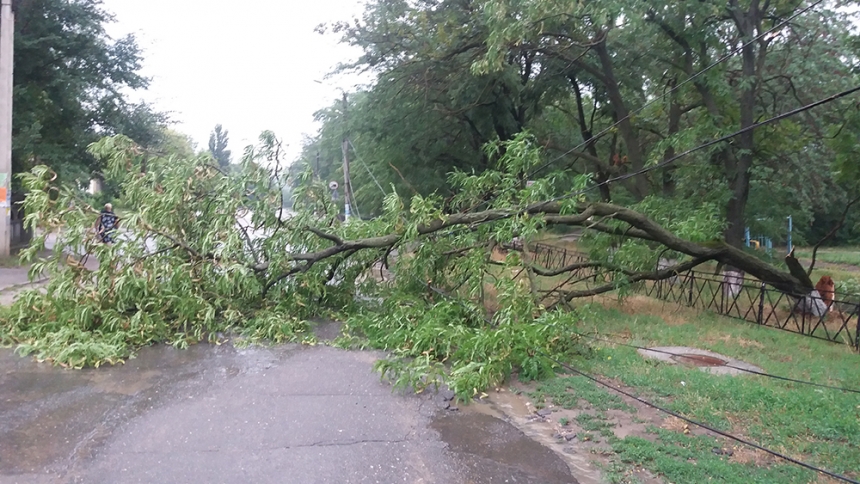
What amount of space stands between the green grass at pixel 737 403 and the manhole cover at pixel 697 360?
16.5 inches

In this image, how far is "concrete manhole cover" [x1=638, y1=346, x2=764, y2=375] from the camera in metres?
7.82

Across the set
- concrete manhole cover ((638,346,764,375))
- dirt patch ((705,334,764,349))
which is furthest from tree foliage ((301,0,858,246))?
concrete manhole cover ((638,346,764,375))

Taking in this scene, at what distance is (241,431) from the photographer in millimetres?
5344

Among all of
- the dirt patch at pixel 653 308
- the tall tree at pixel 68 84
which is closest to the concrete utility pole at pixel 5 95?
the tall tree at pixel 68 84

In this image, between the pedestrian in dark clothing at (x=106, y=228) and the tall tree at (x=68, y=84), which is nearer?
the pedestrian in dark clothing at (x=106, y=228)

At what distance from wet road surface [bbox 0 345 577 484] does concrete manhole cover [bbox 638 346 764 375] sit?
10.8ft

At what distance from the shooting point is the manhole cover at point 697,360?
8.15 m

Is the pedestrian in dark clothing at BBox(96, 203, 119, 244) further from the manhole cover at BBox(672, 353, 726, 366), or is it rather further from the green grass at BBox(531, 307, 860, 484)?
the manhole cover at BBox(672, 353, 726, 366)

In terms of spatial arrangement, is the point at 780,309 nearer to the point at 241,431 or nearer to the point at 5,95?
the point at 241,431

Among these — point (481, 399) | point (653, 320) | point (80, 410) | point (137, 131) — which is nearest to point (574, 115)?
point (653, 320)

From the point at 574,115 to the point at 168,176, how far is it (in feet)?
49.9

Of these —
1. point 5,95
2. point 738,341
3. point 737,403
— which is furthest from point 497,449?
point 5,95

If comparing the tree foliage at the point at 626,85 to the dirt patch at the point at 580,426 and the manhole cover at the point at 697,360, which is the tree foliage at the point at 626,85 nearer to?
the manhole cover at the point at 697,360

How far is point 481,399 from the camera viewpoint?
21.6 ft
